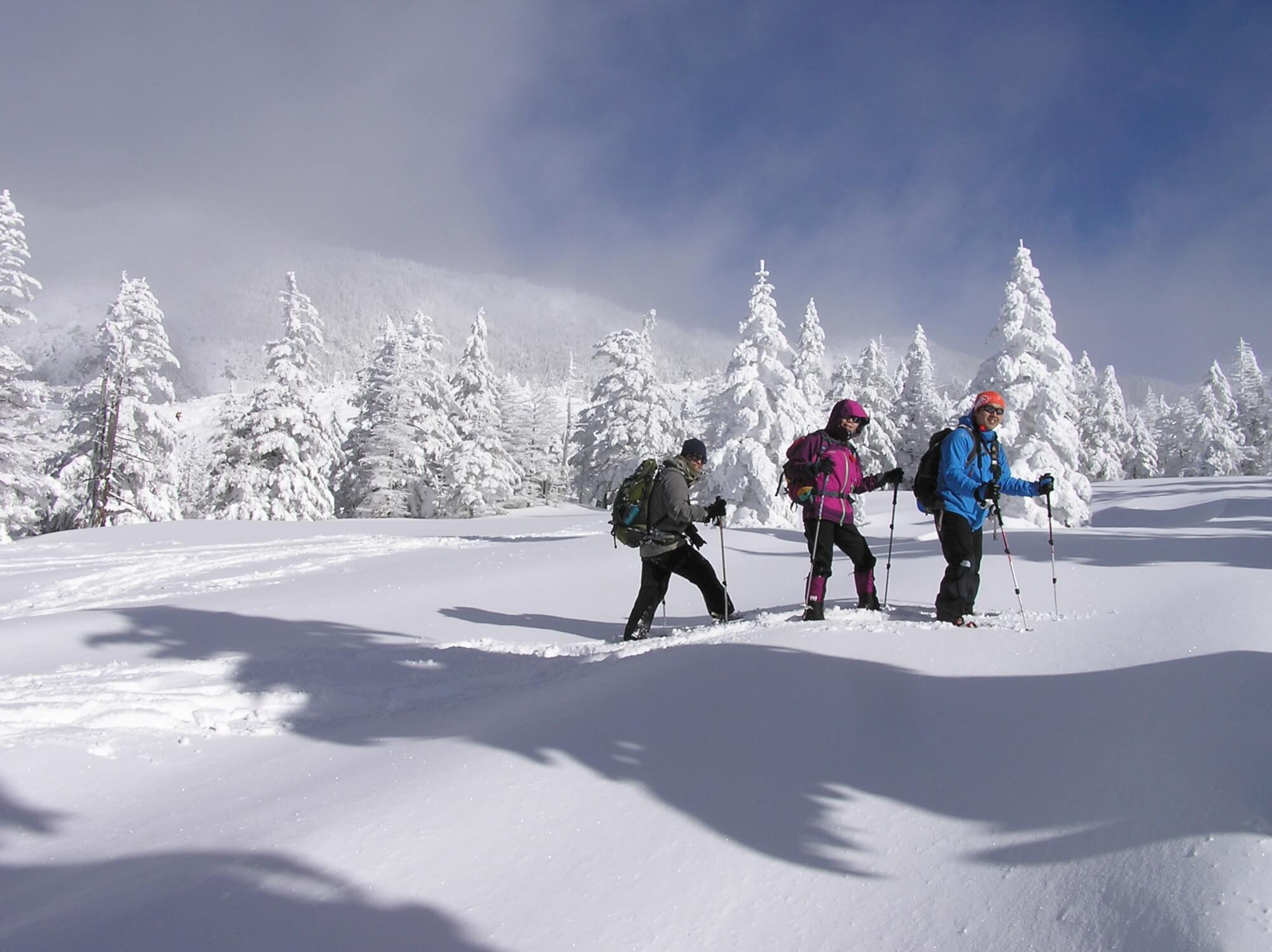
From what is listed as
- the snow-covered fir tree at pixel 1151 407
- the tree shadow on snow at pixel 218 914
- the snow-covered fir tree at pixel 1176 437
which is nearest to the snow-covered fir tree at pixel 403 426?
the tree shadow on snow at pixel 218 914

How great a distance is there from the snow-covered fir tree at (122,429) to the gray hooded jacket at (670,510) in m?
30.3

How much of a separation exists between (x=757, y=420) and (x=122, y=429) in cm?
2567

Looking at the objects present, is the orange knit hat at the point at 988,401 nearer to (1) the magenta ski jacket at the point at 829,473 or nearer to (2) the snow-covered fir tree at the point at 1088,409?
(1) the magenta ski jacket at the point at 829,473

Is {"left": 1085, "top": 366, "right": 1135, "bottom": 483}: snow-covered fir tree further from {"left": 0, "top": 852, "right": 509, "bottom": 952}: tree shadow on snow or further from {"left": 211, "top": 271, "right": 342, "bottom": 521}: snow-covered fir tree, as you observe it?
{"left": 0, "top": 852, "right": 509, "bottom": 952}: tree shadow on snow

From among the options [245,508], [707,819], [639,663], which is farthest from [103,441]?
[707,819]

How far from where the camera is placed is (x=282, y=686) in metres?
6.44

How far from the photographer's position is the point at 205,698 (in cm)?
606

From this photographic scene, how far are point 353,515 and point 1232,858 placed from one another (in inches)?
1683

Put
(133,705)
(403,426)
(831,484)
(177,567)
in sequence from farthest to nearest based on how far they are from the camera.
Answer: (403,426) → (177,567) → (831,484) → (133,705)

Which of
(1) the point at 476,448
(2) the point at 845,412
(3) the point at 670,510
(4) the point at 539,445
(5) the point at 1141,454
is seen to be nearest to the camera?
(2) the point at 845,412

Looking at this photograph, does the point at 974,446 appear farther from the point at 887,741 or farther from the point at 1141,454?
the point at 1141,454

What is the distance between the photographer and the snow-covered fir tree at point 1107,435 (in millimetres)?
59156

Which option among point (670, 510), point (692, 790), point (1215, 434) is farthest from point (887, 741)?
point (1215, 434)

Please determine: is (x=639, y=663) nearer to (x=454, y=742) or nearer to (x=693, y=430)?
(x=454, y=742)
